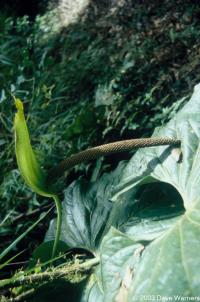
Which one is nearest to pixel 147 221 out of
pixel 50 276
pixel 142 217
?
pixel 142 217

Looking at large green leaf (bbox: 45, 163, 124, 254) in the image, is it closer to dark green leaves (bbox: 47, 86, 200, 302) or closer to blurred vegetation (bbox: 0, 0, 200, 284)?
dark green leaves (bbox: 47, 86, 200, 302)

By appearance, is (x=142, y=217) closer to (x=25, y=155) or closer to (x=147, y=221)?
(x=147, y=221)

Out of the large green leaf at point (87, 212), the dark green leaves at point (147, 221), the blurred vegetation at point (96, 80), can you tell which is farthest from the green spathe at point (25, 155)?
the blurred vegetation at point (96, 80)

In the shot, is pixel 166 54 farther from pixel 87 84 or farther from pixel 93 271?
pixel 93 271

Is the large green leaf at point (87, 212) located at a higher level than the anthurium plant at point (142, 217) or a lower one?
lower

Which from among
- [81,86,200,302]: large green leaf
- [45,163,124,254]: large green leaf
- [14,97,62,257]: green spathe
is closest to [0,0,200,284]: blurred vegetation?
[45,163,124,254]: large green leaf

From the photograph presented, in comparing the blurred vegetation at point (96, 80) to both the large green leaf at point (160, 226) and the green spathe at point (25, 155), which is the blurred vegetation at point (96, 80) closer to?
the large green leaf at point (160, 226)

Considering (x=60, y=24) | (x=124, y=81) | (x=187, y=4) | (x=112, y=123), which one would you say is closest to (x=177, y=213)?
(x=112, y=123)

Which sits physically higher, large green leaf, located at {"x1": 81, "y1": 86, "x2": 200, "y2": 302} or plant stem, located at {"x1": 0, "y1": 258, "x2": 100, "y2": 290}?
large green leaf, located at {"x1": 81, "y1": 86, "x2": 200, "y2": 302}
